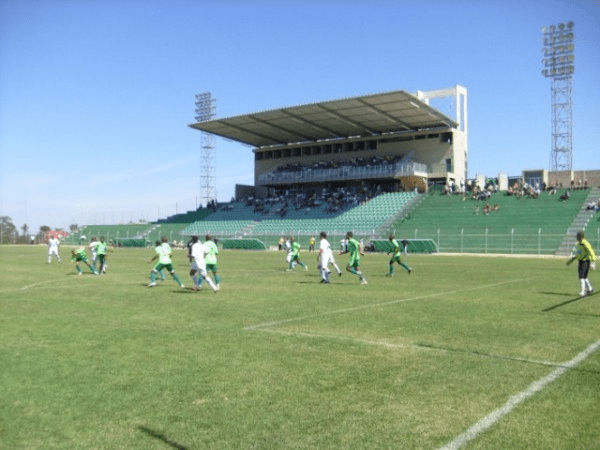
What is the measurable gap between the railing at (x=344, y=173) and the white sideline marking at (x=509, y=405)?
5603 cm

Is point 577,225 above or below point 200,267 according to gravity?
above

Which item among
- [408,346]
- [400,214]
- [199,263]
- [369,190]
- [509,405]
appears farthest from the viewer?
[369,190]

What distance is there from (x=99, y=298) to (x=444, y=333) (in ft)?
33.0

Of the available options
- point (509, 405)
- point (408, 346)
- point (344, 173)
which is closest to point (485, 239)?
point (344, 173)

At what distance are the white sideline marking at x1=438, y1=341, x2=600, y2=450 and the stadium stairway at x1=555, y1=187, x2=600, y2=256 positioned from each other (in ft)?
128

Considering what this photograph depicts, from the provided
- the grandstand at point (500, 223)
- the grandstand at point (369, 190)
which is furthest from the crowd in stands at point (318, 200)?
the grandstand at point (500, 223)

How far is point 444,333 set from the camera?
9.94m

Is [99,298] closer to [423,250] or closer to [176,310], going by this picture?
[176,310]

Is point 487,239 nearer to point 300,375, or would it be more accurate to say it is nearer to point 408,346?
point 408,346

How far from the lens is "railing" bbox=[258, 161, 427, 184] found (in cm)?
6309

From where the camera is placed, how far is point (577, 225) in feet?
152

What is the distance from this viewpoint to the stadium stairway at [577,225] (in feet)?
144

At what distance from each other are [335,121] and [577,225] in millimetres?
28139

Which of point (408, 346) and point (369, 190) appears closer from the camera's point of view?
point (408, 346)
